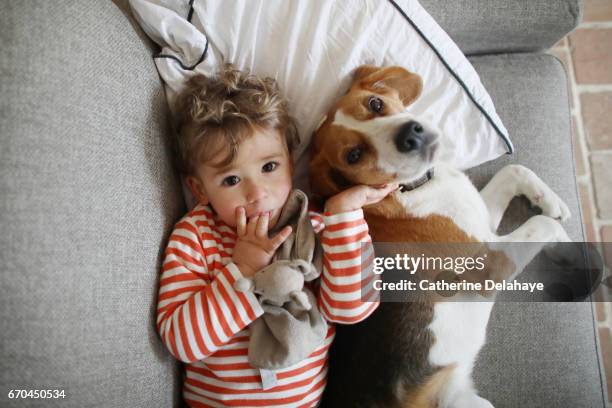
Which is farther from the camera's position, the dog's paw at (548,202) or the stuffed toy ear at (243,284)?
the dog's paw at (548,202)

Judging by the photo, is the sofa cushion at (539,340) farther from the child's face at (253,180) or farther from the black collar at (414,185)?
the child's face at (253,180)

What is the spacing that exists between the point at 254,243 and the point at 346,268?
262 mm

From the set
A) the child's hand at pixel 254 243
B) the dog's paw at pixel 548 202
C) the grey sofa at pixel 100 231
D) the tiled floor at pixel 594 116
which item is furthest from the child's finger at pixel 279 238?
the tiled floor at pixel 594 116

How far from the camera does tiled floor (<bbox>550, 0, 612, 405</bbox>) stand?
2162 mm

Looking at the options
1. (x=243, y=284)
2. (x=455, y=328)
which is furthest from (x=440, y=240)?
(x=243, y=284)

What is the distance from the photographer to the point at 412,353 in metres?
1.27

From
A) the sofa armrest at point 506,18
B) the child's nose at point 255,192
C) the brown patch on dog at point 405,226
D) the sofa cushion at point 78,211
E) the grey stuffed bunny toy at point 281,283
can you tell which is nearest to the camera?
the sofa cushion at point 78,211

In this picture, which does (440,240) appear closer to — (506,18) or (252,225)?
(252,225)

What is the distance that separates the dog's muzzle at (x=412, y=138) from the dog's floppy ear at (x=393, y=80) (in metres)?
0.24

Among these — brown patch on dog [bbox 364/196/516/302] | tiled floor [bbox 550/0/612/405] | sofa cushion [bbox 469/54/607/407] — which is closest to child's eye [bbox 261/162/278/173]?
brown patch on dog [bbox 364/196/516/302]

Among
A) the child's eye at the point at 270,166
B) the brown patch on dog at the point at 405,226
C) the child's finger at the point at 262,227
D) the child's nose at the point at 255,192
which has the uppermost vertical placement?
the child's eye at the point at 270,166

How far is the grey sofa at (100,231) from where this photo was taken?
88 cm

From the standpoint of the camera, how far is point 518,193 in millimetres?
1451

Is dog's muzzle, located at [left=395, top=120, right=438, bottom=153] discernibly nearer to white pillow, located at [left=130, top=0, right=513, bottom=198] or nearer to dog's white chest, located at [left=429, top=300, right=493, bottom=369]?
white pillow, located at [left=130, top=0, right=513, bottom=198]
